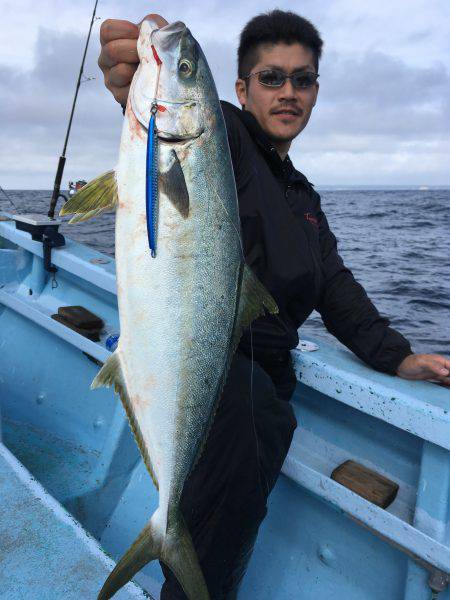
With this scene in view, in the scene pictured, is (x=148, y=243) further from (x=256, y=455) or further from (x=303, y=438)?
(x=303, y=438)

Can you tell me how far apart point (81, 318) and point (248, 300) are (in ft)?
7.80

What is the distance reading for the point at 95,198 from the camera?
1.74 meters

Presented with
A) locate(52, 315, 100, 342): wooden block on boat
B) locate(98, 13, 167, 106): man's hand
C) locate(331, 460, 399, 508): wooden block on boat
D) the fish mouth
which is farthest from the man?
locate(52, 315, 100, 342): wooden block on boat

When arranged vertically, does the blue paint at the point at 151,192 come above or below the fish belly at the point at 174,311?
above

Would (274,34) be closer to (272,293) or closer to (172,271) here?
(272,293)

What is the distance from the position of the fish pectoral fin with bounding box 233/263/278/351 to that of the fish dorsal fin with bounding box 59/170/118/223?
526 millimetres

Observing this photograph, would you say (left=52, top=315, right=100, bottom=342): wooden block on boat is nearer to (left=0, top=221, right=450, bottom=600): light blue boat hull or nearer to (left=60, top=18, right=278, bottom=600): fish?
(left=0, top=221, right=450, bottom=600): light blue boat hull

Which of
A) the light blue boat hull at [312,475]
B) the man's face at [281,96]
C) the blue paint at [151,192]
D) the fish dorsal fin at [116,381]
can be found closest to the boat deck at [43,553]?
the light blue boat hull at [312,475]

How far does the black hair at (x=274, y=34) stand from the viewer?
258 centimetres

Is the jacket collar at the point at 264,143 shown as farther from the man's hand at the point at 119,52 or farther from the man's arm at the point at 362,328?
the man's hand at the point at 119,52

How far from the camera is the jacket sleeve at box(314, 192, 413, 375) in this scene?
2.71 meters

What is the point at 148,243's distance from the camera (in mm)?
1635

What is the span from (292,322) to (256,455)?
2.38ft

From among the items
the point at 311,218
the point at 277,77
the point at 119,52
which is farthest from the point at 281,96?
the point at 119,52
